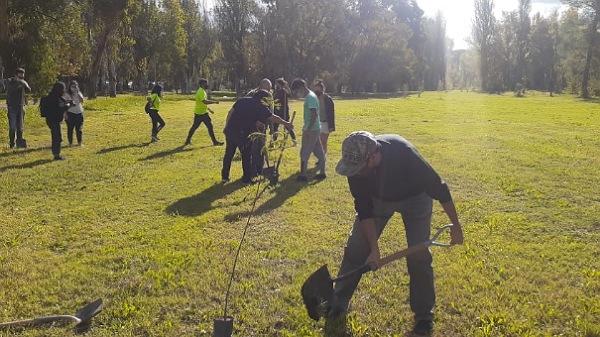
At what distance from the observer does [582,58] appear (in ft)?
191

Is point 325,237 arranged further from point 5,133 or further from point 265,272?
point 5,133

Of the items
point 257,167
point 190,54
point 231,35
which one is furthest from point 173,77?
point 257,167

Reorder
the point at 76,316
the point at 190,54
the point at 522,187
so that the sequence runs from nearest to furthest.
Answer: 1. the point at 76,316
2. the point at 522,187
3. the point at 190,54

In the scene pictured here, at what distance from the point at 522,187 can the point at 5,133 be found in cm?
1471

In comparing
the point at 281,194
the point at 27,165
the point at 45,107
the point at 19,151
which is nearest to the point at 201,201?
the point at 281,194

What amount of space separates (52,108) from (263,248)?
7.86 m

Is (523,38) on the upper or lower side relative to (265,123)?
upper

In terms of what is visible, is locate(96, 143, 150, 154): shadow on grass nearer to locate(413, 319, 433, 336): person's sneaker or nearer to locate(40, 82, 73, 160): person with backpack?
locate(40, 82, 73, 160): person with backpack

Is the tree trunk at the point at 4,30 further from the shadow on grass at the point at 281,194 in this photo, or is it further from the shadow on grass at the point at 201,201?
the shadow on grass at the point at 281,194

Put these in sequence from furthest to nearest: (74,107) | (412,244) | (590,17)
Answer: (590,17), (74,107), (412,244)

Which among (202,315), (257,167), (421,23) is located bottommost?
(202,315)

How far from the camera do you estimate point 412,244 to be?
165 inches

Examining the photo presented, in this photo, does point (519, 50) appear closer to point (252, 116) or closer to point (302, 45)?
point (302, 45)

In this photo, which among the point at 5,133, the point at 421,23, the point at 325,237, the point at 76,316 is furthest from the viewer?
the point at 421,23
